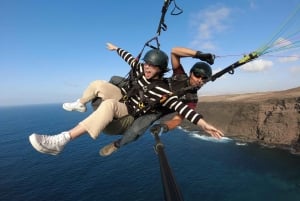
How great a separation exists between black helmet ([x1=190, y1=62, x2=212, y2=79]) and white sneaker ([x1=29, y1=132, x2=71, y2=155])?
3.65m

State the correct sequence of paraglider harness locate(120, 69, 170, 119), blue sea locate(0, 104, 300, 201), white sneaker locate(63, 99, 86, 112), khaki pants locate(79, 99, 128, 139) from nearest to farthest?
khaki pants locate(79, 99, 128, 139), paraglider harness locate(120, 69, 170, 119), white sneaker locate(63, 99, 86, 112), blue sea locate(0, 104, 300, 201)

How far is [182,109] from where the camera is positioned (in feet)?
20.7

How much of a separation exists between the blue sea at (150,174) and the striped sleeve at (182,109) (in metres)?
44.5

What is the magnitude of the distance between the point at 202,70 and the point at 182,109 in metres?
1.36

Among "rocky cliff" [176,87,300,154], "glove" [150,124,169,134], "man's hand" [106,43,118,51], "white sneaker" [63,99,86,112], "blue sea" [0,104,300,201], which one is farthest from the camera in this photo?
"rocky cliff" [176,87,300,154]

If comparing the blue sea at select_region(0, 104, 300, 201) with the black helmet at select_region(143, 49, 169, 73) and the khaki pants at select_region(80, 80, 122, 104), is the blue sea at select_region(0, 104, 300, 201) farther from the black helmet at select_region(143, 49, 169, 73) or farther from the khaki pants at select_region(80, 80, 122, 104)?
the black helmet at select_region(143, 49, 169, 73)

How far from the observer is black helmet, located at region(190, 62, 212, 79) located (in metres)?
6.98

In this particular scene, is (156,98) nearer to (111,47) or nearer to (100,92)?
(100,92)

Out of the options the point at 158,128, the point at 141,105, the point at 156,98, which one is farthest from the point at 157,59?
the point at 158,128

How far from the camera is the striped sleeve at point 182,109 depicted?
6027mm

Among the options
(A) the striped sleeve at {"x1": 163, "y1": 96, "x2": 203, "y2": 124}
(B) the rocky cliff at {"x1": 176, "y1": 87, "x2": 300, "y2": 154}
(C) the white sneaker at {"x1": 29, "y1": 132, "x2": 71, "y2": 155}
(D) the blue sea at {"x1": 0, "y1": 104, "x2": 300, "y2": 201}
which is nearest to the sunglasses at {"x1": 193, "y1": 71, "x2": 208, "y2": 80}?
(A) the striped sleeve at {"x1": 163, "y1": 96, "x2": 203, "y2": 124}

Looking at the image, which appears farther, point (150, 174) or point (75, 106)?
point (150, 174)

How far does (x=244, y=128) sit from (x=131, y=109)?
304 ft

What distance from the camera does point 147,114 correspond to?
7.00 m
